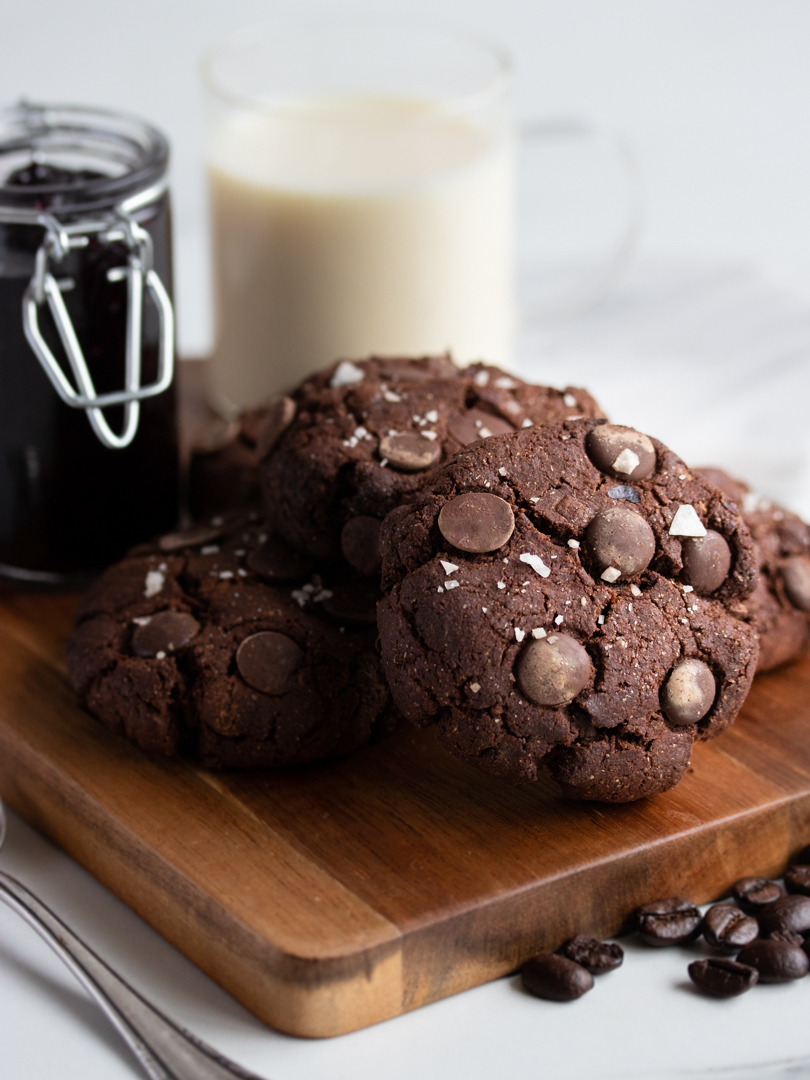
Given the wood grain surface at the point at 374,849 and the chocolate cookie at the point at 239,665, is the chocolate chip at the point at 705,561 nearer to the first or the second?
the wood grain surface at the point at 374,849

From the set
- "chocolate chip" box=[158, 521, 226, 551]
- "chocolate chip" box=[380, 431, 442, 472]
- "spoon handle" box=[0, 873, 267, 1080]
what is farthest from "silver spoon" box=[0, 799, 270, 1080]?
"chocolate chip" box=[380, 431, 442, 472]

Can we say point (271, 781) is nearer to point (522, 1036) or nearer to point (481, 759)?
point (481, 759)

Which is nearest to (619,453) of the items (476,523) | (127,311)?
(476,523)

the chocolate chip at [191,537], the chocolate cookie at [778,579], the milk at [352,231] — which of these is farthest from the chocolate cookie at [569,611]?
the milk at [352,231]

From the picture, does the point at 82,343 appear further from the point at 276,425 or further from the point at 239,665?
the point at 239,665

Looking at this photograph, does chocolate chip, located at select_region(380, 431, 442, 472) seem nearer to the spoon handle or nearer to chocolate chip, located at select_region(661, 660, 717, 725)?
chocolate chip, located at select_region(661, 660, 717, 725)

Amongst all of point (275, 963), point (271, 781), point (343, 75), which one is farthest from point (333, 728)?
point (343, 75)
